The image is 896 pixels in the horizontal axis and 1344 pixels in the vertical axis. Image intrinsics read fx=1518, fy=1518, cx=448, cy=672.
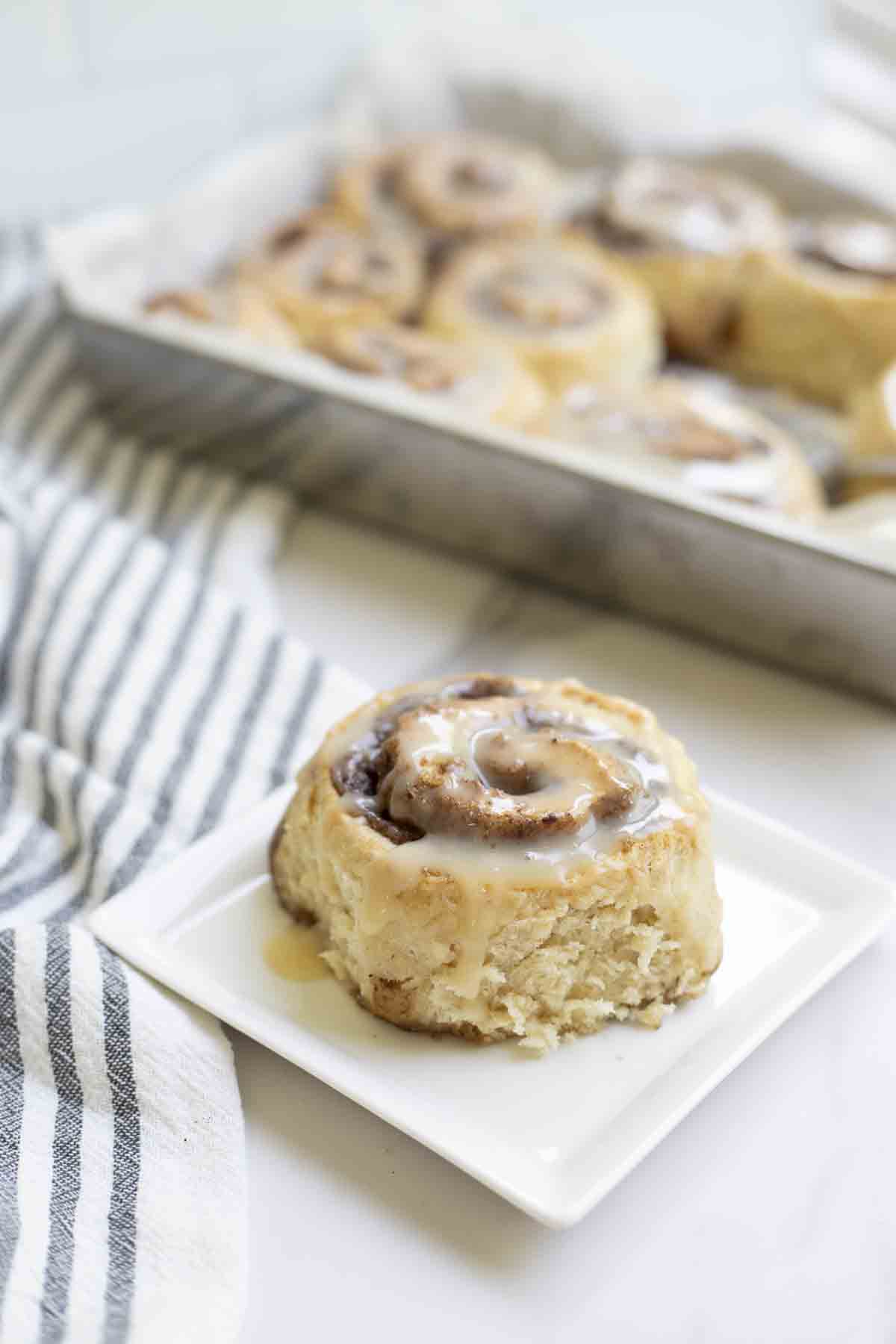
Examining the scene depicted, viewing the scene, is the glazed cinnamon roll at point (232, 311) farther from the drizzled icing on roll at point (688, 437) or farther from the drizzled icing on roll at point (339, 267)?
the drizzled icing on roll at point (688, 437)

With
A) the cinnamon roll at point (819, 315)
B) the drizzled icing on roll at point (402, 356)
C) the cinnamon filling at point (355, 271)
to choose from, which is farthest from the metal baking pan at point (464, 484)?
the cinnamon roll at point (819, 315)

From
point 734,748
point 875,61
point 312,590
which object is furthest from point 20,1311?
point 875,61

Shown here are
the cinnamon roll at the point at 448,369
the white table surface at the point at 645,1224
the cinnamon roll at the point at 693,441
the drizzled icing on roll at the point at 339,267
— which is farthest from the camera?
the drizzled icing on roll at the point at 339,267

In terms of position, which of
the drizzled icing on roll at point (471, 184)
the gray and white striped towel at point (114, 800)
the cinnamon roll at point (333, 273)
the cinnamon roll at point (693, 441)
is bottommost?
the gray and white striped towel at point (114, 800)

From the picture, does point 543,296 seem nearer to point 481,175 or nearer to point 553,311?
point 553,311

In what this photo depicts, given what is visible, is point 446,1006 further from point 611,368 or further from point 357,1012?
point 611,368

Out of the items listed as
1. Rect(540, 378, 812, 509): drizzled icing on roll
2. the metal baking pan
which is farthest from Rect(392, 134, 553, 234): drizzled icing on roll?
Rect(540, 378, 812, 509): drizzled icing on roll
